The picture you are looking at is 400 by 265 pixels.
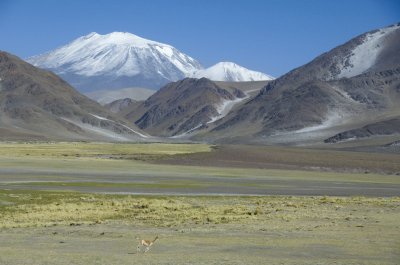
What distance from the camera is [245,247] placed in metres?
29.9

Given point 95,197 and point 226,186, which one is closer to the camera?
point 95,197

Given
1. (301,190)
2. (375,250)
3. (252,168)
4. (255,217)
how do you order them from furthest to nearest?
(252,168), (301,190), (255,217), (375,250)

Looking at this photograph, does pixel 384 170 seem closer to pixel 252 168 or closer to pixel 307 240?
pixel 252 168

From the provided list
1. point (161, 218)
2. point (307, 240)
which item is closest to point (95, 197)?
point (161, 218)

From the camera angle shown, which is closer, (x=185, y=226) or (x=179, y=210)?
(x=185, y=226)

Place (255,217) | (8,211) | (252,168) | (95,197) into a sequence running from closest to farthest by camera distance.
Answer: (255,217)
(8,211)
(95,197)
(252,168)

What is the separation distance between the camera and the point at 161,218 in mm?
41594

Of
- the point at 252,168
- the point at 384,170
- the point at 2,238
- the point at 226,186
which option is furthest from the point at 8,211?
the point at 384,170

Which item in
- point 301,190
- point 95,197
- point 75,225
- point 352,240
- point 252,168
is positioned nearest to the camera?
point 352,240

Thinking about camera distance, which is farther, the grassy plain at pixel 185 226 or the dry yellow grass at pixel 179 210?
the dry yellow grass at pixel 179 210

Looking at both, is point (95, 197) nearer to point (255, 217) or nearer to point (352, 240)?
point (255, 217)

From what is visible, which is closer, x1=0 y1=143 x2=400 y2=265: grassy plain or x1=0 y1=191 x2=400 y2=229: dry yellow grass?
x1=0 y1=143 x2=400 y2=265: grassy plain

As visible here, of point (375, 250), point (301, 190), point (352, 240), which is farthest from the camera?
point (301, 190)

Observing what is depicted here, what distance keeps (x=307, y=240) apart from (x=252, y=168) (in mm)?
80190
